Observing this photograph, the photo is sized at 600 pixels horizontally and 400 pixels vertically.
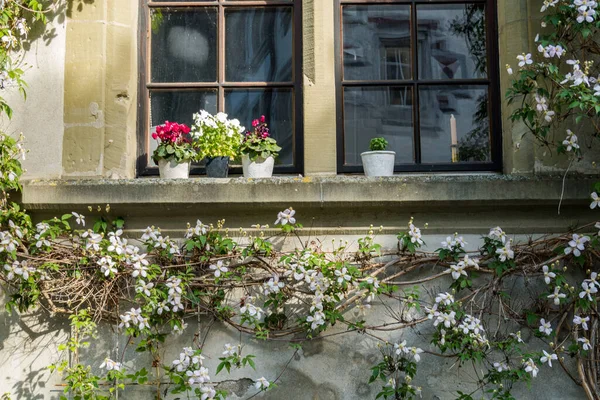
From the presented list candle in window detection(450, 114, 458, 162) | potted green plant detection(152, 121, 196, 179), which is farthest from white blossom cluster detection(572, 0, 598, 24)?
potted green plant detection(152, 121, 196, 179)

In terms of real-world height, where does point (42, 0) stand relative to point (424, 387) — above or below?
above

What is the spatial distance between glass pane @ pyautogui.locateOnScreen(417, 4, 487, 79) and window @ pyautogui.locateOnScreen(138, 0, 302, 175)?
731 mm

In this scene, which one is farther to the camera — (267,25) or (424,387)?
(267,25)

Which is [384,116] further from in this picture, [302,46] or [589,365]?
[589,365]

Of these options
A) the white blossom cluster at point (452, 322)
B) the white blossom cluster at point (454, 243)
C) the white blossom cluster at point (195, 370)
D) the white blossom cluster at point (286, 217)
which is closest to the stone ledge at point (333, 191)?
the white blossom cluster at point (286, 217)

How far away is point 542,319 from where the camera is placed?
414 cm

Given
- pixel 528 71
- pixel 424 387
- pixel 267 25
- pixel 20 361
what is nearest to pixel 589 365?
pixel 424 387

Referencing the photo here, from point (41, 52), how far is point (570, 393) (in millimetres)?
3335

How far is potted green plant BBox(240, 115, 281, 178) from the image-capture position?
451cm

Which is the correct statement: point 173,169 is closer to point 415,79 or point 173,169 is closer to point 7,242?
point 7,242

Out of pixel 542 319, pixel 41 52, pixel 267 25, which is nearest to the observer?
pixel 542 319

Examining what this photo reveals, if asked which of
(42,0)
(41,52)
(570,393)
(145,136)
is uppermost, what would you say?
(42,0)

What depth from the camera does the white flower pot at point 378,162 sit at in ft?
14.7

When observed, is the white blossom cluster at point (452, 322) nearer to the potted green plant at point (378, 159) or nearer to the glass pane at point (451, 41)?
the potted green plant at point (378, 159)
